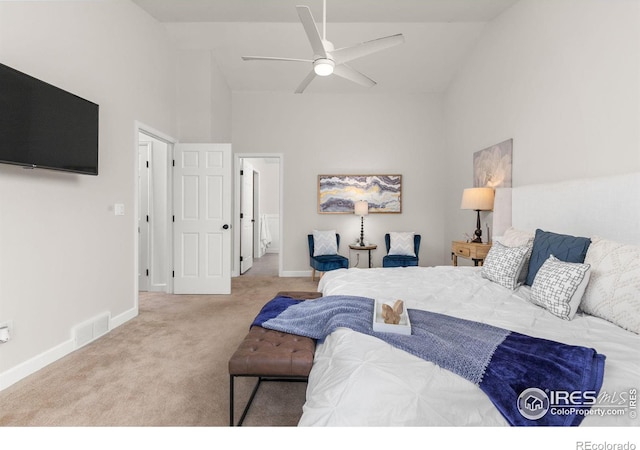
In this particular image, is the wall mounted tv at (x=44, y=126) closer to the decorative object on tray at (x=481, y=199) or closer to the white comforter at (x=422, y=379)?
the white comforter at (x=422, y=379)

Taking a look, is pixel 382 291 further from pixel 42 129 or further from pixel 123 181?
pixel 123 181

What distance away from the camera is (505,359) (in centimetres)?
112

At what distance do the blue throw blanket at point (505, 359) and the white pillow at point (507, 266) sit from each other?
2.88 feet

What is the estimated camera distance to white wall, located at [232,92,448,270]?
5305 mm

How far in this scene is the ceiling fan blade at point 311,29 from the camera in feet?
6.50

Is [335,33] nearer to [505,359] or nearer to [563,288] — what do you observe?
[563,288]

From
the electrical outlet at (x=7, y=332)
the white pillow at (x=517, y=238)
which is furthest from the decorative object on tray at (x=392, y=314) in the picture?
the electrical outlet at (x=7, y=332)

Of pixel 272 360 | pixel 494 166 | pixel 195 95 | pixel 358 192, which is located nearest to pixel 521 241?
pixel 494 166

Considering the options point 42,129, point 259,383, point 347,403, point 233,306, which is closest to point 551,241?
point 347,403

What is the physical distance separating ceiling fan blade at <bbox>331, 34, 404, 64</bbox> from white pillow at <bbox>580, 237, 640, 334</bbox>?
194 cm

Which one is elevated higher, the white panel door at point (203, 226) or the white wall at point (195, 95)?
the white wall at point (195, 95)

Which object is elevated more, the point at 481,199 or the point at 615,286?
the point at 481,199

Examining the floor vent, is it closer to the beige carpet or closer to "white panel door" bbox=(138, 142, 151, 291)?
the beige carpet

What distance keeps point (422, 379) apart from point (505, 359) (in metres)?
0.35
